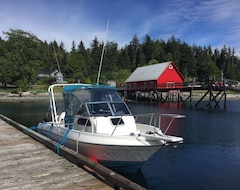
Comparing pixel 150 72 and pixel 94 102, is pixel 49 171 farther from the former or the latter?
pixel 150 72

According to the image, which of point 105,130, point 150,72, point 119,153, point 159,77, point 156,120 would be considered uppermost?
point 150,72

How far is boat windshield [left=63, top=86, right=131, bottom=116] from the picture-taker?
33.1 ft

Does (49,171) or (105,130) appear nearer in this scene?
(49,171)

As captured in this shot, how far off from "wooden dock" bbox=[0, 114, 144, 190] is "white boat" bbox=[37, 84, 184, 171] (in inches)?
44.2

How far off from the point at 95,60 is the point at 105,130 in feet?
325

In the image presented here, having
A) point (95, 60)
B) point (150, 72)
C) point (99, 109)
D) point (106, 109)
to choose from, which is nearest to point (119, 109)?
point (106, 109)

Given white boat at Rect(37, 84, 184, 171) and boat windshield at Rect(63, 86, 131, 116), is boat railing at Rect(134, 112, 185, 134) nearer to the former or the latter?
white boat at Rect(37, 84, 184, 171)

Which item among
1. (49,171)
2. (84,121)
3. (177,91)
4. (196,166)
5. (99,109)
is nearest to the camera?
(49,171)

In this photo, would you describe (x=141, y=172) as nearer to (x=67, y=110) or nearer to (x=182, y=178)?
(x=182, y=178)

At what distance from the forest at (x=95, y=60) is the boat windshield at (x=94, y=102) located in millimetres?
51311

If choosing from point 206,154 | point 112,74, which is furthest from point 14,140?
point 112,74

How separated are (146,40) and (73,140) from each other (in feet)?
380

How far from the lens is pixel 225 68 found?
129750 millimetres

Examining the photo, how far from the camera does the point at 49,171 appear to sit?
22.5ft
